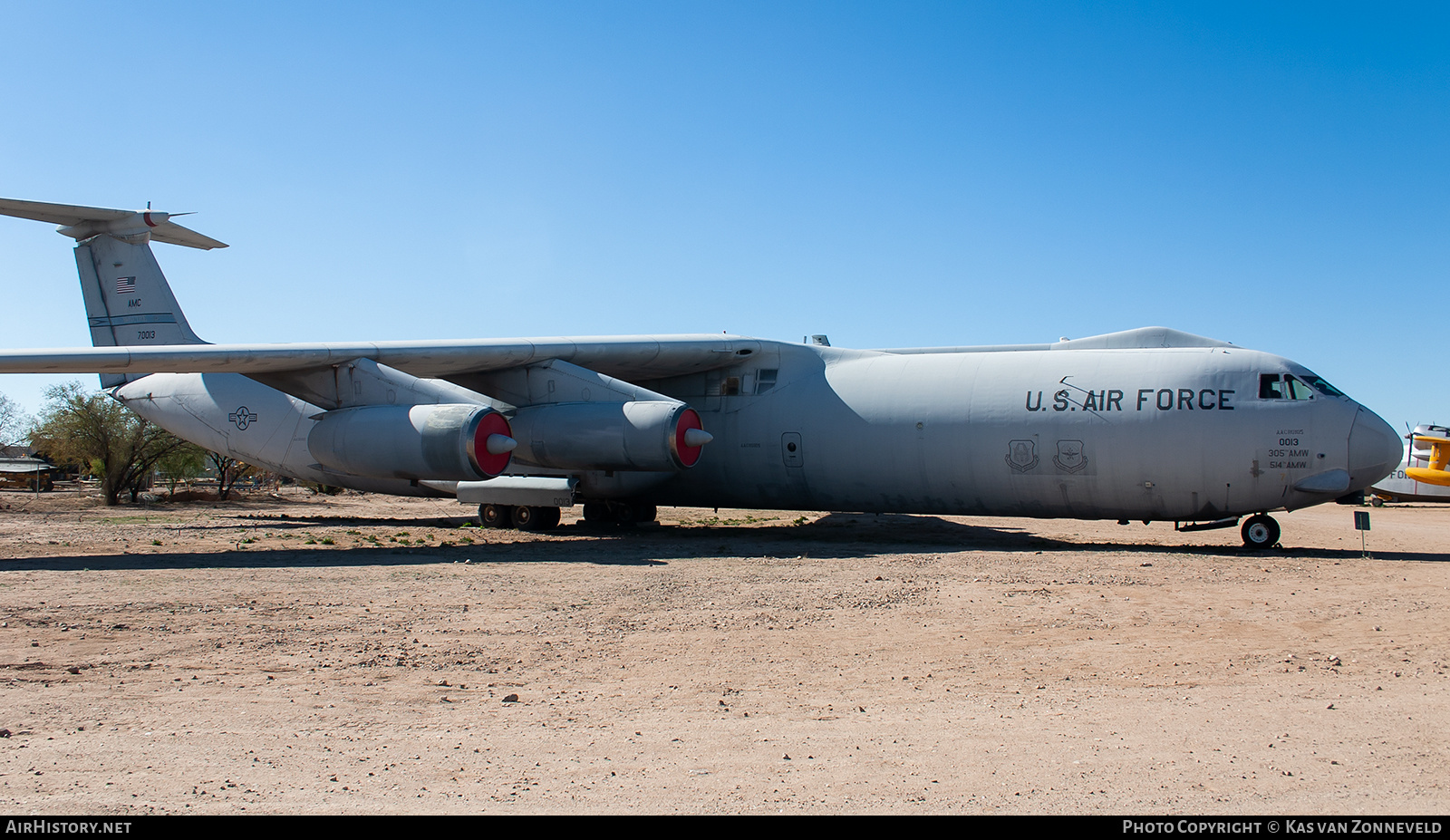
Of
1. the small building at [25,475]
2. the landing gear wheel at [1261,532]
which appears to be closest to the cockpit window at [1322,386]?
the landing gear wheel at [1261,532]

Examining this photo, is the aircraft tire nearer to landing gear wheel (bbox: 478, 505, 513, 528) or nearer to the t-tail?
landing gear wheel (bbox: 478, 505, 513, 528)

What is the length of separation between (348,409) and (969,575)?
9.99 metres

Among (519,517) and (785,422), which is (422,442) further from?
(785,422)

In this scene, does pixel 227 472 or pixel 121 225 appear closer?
pixel 121 225

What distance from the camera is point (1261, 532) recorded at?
13.5 m

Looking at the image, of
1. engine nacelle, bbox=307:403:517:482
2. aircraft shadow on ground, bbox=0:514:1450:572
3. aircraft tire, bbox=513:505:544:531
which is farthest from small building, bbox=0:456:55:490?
engine nacelle, bbox=307:403:517:482

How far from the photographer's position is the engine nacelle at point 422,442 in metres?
13.7

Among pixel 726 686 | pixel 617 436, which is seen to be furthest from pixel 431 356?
pixel 726 686

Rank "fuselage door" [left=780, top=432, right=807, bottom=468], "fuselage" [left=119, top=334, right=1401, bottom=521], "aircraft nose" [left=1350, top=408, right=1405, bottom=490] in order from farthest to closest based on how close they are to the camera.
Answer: "fuselage door" [left=780, top=432, right=807, bottom=468] → "fuselage" [left=119, top=334, right=1401, bottom=521] → "aircraft nose" [left=1350, top=408, right=1405, bottom=490]

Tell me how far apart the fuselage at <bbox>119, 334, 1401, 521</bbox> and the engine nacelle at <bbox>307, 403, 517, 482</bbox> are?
2833 millimetres

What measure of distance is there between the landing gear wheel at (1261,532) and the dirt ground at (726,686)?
1662mm

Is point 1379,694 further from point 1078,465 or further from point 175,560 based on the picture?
point 175,560

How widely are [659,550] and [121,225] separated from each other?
13079mm

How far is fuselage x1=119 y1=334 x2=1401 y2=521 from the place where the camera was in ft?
42.0
